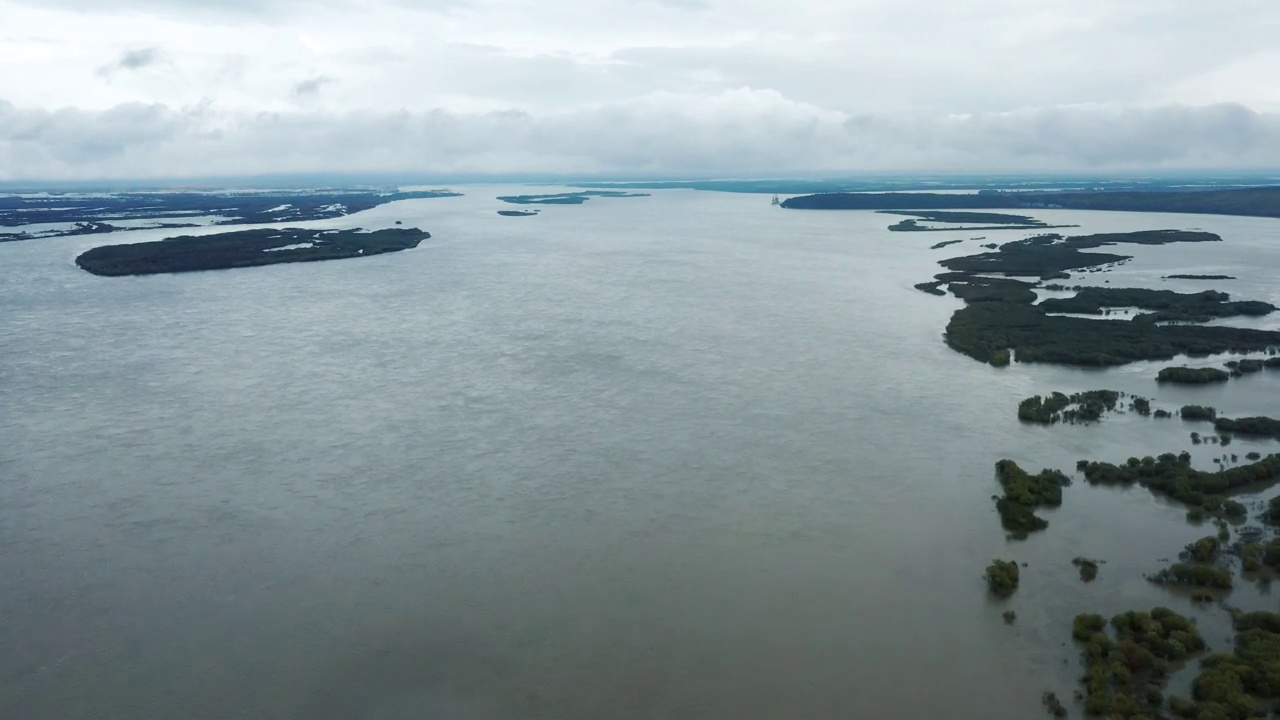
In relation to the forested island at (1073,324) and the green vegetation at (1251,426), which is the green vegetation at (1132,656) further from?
the forested island at (1073,324)

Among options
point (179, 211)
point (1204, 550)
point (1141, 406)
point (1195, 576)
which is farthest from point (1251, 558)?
point (179, 211)

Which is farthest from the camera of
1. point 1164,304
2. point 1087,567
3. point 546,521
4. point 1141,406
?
point 1164,304

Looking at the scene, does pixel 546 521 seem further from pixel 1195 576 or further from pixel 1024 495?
pixel 1195 576

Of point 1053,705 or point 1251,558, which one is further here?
point 1251,558

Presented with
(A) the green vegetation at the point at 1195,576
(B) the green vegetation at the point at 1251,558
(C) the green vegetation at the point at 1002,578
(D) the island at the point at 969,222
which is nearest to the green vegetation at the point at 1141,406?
(B) the green vegetation at the point at 1251,558

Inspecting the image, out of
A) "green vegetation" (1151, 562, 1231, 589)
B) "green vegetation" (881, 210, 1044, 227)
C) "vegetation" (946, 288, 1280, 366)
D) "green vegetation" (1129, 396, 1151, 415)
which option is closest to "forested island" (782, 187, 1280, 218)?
"green vegetation" (881, 210, 1044, 227)

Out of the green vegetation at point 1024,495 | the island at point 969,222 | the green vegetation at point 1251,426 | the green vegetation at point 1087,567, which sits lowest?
the green vegetation at point 1087,567

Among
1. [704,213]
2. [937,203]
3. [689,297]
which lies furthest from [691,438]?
[937,203]
